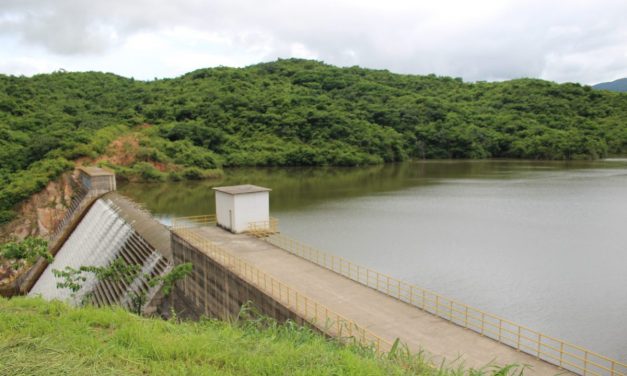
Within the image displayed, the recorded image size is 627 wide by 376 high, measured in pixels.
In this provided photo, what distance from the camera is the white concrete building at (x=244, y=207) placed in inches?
772

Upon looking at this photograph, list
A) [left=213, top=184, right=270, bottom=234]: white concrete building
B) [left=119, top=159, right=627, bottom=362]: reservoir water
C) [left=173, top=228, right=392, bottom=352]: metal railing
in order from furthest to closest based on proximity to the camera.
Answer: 1. [left=213, top=184, right=270, bottom=234]: white concrete building
2. [left=119, top=159, right=627, bottom=362]: reservoir water
3. [left=173, top=228, right=392, bottom=352]: metal railing

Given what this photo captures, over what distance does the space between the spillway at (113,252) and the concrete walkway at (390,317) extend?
14.1 feet

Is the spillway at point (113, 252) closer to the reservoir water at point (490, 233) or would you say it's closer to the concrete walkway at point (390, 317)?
the concrete walkway at point (390, 317)

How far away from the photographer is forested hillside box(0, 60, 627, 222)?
57031 mm

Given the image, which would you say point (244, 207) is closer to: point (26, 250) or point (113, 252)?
point (113, 252)

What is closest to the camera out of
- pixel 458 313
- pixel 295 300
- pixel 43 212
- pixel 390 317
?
pixel 390 317

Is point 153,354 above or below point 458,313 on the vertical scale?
above

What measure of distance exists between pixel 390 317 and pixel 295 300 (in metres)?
2.52

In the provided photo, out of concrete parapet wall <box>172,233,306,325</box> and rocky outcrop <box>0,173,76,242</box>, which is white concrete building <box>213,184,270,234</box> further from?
rocky outcrop <box>0,173,76,242</box>

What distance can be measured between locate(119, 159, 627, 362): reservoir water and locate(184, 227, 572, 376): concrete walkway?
580 centimetres

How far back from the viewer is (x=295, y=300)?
12.4 meters

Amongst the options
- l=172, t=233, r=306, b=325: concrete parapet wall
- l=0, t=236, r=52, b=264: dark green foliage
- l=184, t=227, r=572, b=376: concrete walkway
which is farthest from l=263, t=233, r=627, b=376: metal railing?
l=0, t=236, r=52, b=264: dark green foliage

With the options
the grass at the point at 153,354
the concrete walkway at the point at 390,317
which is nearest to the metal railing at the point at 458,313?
the concrete walkway at the point at 390,317

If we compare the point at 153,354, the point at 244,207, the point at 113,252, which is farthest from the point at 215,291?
the point at 153,354
